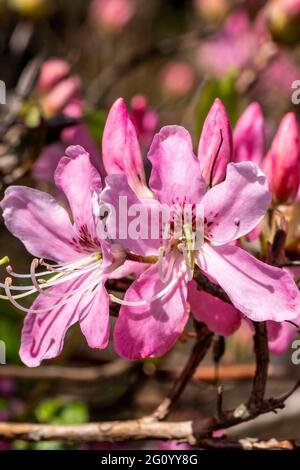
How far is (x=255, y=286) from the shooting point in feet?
2.38

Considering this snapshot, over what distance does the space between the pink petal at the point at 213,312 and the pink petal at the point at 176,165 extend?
0.33 feet

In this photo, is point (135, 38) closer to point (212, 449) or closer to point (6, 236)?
point (6, 236)

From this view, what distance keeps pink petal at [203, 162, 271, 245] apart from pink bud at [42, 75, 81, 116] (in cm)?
69

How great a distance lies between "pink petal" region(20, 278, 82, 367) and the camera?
2.55 feet

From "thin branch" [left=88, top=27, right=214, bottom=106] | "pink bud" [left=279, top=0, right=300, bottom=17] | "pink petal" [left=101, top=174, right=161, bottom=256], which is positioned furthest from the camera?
"thin branch" [left=88, top=27, right=214, bottom=106]

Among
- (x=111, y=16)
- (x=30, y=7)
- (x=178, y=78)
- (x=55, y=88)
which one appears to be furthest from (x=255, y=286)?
(x=178, y=78)

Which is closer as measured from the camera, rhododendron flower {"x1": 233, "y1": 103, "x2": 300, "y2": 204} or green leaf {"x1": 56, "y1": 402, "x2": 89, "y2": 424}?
rhododendron flower {"x1": 233, "y1": 103, "x2": 300, "y2": 204}

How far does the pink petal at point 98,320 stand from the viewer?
73cm

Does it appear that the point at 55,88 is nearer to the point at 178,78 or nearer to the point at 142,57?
the point at 142,57

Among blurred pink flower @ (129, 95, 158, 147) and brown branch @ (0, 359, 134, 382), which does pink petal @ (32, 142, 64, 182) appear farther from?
brown branch @ (0, 359, 134, 382)

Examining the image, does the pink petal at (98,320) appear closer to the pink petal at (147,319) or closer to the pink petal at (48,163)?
the pink petal at (147,319)

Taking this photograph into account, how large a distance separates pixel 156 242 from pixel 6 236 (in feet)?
3.49

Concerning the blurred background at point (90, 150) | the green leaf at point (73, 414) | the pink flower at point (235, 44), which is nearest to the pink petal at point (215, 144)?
the blurred background at point (90, 150)
